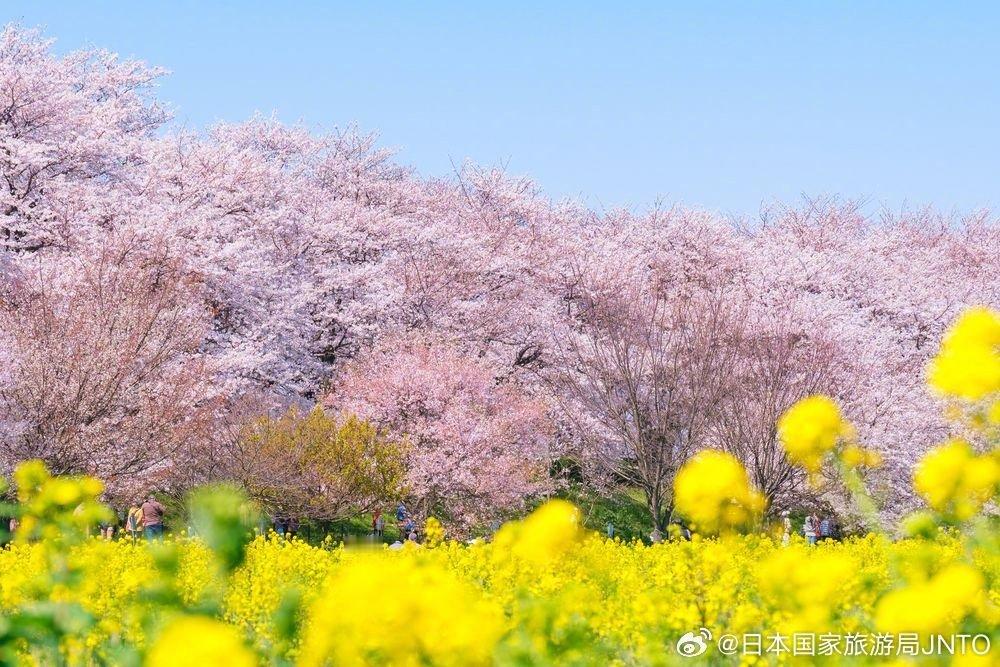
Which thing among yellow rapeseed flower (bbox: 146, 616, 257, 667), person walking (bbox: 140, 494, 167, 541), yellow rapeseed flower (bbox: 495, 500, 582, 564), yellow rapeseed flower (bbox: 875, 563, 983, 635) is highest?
person walking (bbox: 140, 494, 167, 541)

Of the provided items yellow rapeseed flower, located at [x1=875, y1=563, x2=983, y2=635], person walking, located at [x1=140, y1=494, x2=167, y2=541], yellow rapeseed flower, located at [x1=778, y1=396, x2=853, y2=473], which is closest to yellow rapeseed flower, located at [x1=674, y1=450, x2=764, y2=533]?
yellow rapeseed flower, located at [x1=778, y1=396, x2=853, y2=473]

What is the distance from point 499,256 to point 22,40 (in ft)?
46.0

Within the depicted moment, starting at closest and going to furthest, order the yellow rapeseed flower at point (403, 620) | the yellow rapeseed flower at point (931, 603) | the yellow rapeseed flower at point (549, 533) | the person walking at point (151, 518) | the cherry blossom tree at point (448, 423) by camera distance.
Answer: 1. the yellow rapeseed flower at point (403, 620)
2. the yellow rapeseed flower at point (931, 603)
3. the yellow rapeseed flower at point (549, 533)
4. the person walking at point (151, 518)
5. the cherry blossom tree at point (448, 423)

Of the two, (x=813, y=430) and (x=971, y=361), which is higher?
(x=971, y=361)

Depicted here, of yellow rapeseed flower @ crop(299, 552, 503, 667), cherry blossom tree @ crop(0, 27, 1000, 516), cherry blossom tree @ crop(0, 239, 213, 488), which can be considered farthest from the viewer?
cherry blossom tree @ crop(0, 27, 1000, 516)

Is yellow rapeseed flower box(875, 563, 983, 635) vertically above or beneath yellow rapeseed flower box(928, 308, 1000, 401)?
beneath

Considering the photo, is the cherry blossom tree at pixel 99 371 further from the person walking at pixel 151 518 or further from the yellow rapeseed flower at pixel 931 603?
the yellow rapeseed flower at pixel 931 603

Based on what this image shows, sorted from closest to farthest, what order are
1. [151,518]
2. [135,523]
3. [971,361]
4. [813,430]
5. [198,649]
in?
1. [198,649]
2. [971,361]
3. [813,430]
4. [151,518]
5. [135,523]

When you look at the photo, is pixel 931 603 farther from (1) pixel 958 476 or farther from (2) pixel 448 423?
(2) pixel 448 423

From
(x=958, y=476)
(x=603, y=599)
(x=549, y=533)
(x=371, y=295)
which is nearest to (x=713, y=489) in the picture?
(x=549, y=533)

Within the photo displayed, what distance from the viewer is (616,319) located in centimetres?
2491

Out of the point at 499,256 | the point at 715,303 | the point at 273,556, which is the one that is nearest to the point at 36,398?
the point at 273,556

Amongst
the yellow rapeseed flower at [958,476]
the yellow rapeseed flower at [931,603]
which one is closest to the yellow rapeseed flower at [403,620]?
the yellow rapeseed flower at [931,603]

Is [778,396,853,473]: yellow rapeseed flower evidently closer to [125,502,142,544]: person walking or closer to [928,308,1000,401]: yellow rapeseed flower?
[928,308,1000,401]: yellow rapeseed flower
